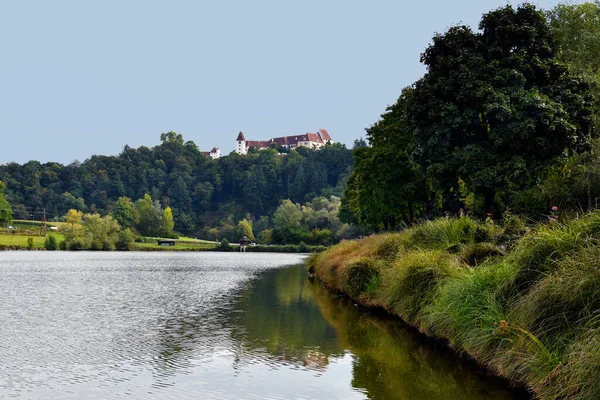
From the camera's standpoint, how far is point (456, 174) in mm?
33531

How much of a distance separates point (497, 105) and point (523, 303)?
21.1m

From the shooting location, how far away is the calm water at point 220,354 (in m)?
10.8

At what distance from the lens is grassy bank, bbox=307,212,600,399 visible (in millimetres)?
8914

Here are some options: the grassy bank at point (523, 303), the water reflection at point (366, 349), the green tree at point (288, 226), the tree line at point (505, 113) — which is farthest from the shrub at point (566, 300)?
the green tree at point (288, 226)

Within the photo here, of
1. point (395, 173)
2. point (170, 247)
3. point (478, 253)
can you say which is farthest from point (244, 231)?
point (478, 253)

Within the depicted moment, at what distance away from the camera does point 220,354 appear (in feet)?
45.6

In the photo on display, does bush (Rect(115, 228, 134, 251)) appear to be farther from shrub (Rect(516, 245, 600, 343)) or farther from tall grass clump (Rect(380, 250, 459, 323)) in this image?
shrub (Rect(516, 245, 600, 343))

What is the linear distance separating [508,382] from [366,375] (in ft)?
9.01

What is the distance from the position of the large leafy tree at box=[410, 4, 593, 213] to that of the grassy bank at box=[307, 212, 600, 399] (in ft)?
42.2

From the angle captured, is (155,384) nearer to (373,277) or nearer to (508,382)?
(508,382)

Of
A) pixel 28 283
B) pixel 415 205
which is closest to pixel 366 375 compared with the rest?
pixel 28 283

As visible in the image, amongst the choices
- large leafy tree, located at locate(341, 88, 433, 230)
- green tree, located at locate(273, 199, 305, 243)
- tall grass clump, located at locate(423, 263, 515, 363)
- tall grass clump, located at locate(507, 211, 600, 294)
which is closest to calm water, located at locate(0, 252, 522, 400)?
tall grass clump, located at locate(423, 263, 515, 363)

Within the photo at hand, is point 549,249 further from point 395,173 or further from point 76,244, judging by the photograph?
point 76,244

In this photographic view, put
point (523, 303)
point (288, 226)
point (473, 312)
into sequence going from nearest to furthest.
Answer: point (523, 303) → point (473, 312) → point (288, 226)
